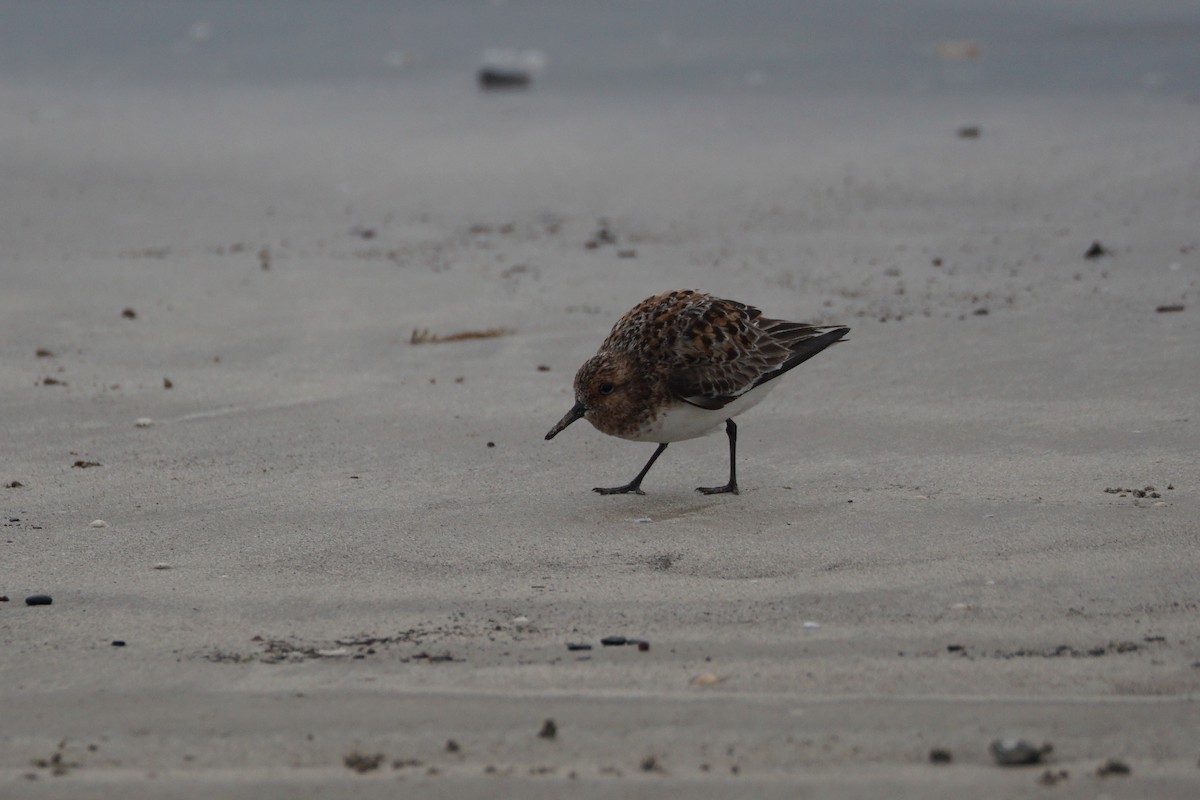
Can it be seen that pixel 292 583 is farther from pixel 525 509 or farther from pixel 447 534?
pixel 525 509

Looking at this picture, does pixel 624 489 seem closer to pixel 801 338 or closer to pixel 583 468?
pixel 583 468

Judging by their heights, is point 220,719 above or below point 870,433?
below

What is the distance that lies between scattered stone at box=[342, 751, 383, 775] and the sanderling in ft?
8.63

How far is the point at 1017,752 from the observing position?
142 inches

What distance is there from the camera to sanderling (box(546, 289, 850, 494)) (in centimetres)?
613

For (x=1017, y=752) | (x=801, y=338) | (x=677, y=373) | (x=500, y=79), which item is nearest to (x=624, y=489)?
(x=677, y=373)

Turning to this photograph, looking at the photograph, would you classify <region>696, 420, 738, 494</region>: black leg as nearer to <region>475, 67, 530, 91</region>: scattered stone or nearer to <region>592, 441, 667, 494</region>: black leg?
<region>592, 441, 667, 494</region>: black leg

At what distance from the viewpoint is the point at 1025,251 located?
966cm

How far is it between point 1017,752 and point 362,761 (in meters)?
1.60

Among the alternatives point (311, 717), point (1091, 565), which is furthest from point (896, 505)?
point (311, 717)

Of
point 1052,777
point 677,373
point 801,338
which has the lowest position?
point 1052,777

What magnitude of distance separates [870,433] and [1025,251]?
3352 mm

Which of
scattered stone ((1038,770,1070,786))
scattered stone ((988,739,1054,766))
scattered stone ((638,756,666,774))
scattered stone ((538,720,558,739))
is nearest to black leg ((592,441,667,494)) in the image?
scattered stone ((538,720,558,739))

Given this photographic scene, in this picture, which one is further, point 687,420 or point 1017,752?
point 687,420
